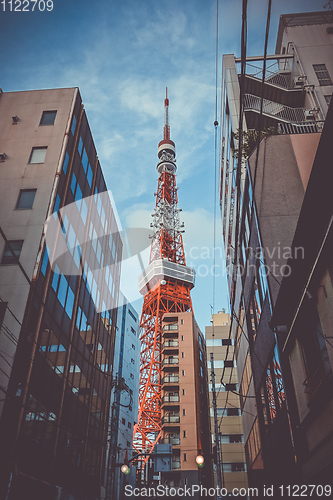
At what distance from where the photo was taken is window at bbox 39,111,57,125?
23656mm

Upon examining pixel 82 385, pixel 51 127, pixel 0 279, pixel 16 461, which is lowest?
pixel 16 461

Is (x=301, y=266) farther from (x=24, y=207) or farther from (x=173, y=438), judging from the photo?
(x=173, y=438)

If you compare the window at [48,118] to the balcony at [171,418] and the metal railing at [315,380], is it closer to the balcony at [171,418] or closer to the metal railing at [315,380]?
the metal railing at [315,380]

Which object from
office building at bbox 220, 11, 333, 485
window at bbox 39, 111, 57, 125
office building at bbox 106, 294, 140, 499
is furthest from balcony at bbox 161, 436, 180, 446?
window at bbox 39, 111, 57, 125

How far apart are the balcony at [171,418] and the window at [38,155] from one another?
54.1 metres

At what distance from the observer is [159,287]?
286 feet

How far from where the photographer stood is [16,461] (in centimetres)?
1475

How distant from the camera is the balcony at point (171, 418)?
6244 cm

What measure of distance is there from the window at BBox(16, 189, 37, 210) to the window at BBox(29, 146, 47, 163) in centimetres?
232

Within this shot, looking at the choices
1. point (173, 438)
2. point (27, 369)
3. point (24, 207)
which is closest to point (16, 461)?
point (27, 369)

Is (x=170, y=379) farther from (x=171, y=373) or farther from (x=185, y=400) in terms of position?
(x=185, y=400)

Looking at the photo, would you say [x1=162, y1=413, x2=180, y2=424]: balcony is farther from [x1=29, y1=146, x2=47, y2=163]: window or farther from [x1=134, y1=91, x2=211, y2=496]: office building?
[x1=29, y1=146, x2=47, y2=163]: window

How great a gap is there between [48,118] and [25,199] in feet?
22.0

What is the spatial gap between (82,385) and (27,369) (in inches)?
337
